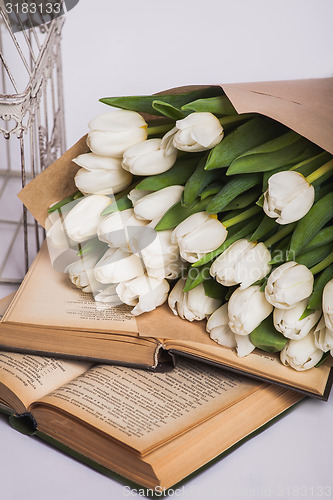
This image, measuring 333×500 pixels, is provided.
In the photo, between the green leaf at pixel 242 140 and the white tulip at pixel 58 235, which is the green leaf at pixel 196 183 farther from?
the white tulip at pixel 58 235

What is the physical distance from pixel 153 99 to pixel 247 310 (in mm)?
203

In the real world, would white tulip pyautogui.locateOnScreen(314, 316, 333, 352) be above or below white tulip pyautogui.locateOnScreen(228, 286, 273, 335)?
below

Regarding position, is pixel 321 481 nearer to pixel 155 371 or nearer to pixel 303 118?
pixel 155 371

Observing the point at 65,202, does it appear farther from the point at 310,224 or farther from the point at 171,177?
the point at 310,224

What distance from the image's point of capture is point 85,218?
1.95 feet

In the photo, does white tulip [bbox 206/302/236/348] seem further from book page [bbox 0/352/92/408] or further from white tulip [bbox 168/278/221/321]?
book page [bbox 0/352/92/408]

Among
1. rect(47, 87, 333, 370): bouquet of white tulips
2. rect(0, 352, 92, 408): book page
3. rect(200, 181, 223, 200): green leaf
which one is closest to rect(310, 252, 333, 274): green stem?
rect(47, 87, 333, 370): bouquet of white tulips

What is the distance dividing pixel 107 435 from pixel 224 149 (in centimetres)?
24

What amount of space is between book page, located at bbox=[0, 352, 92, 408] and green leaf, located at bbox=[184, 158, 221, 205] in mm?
172

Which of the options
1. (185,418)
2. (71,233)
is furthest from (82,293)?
(185,418)

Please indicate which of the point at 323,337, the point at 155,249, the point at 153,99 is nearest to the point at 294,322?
the point at 323,337

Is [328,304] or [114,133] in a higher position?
[114,133]

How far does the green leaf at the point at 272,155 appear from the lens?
0.53 metres

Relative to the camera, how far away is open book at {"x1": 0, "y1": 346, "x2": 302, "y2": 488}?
474 millimetres
